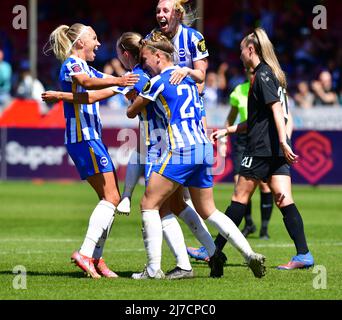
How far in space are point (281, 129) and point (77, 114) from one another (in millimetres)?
1984

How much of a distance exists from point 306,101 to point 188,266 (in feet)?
53.0

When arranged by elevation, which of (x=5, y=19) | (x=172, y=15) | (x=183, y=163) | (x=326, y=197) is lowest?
(x=326, y=197)

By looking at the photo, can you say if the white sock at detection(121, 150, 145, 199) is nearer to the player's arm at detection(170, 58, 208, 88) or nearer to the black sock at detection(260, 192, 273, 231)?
the player's arm at detection(170, 58, 208, 88)

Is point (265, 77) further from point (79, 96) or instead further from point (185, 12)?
point (79, 96)

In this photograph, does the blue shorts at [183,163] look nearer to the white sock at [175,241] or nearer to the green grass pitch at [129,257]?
the white sock at [175,241]

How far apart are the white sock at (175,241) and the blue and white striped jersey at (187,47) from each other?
179 centimetres

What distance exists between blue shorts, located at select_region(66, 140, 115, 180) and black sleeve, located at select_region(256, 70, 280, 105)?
1724 millimetres

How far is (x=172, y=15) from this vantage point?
31.9 ft

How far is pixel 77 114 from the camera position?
9055mm

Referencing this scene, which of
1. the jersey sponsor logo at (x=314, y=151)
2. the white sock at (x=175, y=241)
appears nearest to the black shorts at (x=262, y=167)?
the white sock at (x=175, y=241)

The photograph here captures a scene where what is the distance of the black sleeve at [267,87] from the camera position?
9.55 metres

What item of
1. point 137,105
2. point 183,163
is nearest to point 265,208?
point 183,163
